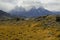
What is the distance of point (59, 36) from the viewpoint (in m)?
26.5

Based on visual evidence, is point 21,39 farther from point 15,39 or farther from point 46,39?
point 46,39

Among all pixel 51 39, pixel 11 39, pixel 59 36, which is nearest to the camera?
pixel 11 39

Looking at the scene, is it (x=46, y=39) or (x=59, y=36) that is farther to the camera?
(x=59, y=36)

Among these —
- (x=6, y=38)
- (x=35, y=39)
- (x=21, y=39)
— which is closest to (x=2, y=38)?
(x=6, y=38)

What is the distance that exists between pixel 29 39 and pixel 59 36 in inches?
196

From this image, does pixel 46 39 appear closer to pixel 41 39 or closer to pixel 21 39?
pixel 41 39

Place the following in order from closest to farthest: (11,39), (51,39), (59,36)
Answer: (11,39)
(51,39)
(59,36)

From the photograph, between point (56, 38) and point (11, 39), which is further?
point (56, 38)

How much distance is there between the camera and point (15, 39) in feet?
75.9

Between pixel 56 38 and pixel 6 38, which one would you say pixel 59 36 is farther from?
pixel 6 38

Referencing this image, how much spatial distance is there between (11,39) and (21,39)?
1.32 m

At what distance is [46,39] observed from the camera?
24.7 metres

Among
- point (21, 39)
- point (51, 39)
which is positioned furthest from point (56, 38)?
point (21, 39)

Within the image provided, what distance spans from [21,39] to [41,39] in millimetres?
2703
